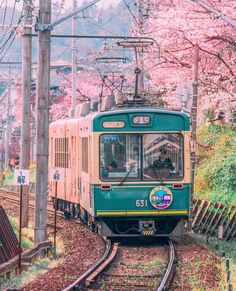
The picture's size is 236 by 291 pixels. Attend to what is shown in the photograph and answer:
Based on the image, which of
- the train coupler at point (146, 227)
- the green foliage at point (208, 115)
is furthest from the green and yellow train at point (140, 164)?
the green foliage at point (208, 115)

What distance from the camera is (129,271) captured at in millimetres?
16328

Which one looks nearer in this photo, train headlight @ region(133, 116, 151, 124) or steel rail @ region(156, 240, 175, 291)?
steel rail @ region(156, 240, 175, 291)

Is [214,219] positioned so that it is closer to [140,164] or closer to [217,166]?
[140,164]

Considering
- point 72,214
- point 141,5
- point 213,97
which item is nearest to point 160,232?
point 72,214

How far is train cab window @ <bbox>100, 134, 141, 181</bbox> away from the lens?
63.6 feet

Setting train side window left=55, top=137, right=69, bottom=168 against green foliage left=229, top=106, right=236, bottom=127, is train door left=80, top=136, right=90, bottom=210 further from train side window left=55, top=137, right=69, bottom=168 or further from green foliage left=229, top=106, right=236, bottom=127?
green foliage left=229, top=106, right=236, bottom=127

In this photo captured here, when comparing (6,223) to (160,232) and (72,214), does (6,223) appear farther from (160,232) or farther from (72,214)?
(72,214)

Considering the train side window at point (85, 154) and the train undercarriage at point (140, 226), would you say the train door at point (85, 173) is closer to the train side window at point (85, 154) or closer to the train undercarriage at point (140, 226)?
the train side window at point (85, 154)

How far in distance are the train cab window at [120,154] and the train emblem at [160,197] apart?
0.47m

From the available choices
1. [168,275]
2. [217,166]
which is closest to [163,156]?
[168,275]

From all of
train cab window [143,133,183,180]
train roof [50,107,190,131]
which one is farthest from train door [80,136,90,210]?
train cab window [143,133,183,180]

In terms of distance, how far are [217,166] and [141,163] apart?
31.2 feet

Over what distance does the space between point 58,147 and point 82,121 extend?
20.0 ft

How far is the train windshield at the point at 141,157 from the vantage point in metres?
19.4
